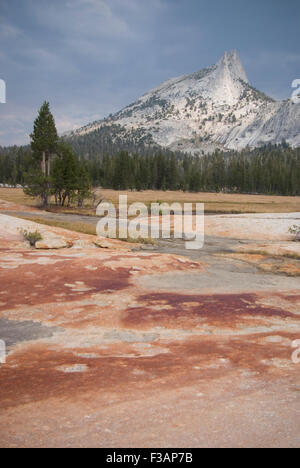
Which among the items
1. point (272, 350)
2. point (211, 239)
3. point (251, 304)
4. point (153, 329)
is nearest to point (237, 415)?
point (272, 350)

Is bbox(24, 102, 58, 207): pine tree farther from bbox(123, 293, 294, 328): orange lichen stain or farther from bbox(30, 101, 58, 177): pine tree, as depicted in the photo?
bbox(123, 293, 294, 328): orange lichen stain

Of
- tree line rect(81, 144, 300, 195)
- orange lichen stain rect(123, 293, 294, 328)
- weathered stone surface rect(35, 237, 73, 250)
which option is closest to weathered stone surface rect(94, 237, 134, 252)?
weathered stone surface rect(35, 237, 73, 250)

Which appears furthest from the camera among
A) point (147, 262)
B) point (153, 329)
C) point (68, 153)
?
point (68, 153)

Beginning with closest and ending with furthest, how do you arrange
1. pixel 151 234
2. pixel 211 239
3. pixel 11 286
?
pixel 11 286 < pixel 211 239 < pixel 151 234

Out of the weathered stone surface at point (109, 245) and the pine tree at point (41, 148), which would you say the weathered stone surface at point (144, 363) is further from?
the pine tree at point (41, 148)

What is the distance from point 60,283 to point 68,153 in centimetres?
4975

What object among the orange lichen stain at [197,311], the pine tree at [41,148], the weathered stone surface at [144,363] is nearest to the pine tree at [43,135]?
the pine tree at [41,148]

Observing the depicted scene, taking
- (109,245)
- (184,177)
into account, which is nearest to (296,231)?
(109,245)

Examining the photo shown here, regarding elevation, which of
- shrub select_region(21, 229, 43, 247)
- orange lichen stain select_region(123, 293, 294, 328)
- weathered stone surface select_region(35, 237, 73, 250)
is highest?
shrub select_region(21, 229, 43, 247)

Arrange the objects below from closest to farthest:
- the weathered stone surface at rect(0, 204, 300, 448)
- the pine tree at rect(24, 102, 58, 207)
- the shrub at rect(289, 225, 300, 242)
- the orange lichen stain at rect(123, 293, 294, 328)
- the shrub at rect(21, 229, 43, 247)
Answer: the weathered stone surface at rect(0, 204, 300, 448) → the orange lichen stain at rect(123, 293, 294, 328) → the shrub at rect(21, 229, 43, 247) → the shrub at rect(289, 225, 300, 242) → the pine tree at rect(24, 102, 58, 207)
